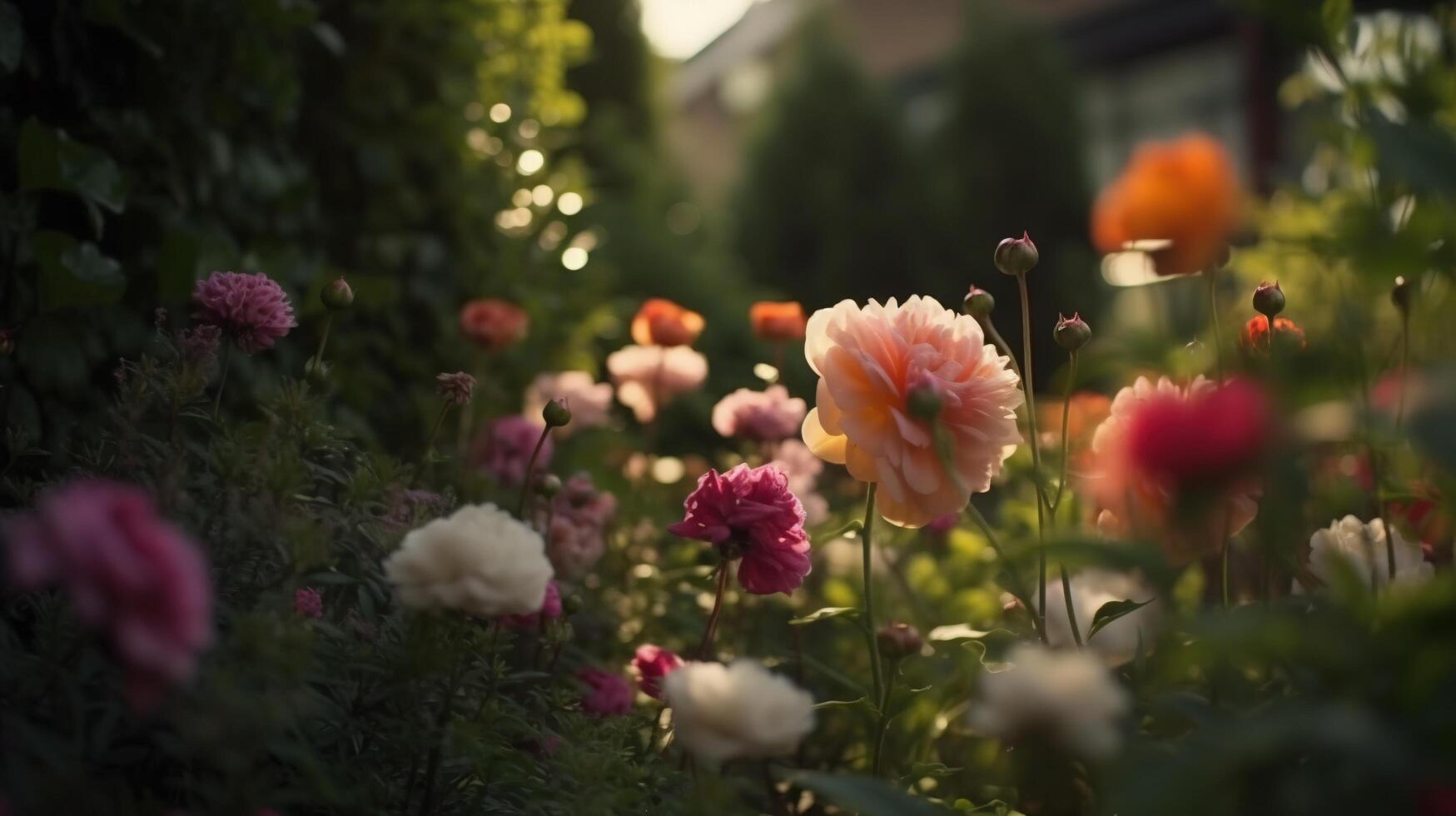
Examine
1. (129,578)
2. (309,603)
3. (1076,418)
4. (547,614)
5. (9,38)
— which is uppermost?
(1076,418)

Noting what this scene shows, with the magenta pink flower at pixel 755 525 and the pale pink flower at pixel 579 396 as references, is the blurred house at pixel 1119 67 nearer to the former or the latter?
the pale pink flower at pixel 579 396

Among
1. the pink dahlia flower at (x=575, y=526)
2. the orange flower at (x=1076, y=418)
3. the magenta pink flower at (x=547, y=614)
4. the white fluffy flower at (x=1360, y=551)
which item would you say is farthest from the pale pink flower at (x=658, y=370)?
the white fluffy flower at (x=1360, y=551)

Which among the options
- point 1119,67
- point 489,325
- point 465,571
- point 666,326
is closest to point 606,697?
point 465,571

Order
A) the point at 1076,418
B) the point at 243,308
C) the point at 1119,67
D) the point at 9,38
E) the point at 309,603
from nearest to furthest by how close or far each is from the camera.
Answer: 1. the point at 309,603
2. the point at 243,308
3. the point at 9,38
4. the point at 1076,418
5. the point at 1119,67

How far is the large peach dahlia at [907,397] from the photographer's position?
0.86m

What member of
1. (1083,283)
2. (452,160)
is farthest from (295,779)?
(1083,283)

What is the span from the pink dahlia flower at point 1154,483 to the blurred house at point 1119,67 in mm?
4272

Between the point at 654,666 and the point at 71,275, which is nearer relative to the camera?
the point at 654,666

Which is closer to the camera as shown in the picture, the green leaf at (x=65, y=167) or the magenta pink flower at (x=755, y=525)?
the magenta pink flower at (x=755, y=525)

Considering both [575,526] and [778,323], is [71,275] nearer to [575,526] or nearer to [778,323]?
[575,526]

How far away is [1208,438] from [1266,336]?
535 millimetres

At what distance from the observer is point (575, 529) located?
1.28 metres

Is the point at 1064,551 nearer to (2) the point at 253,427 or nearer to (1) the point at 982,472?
(1) the point at 982,472

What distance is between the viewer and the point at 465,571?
0.69m
